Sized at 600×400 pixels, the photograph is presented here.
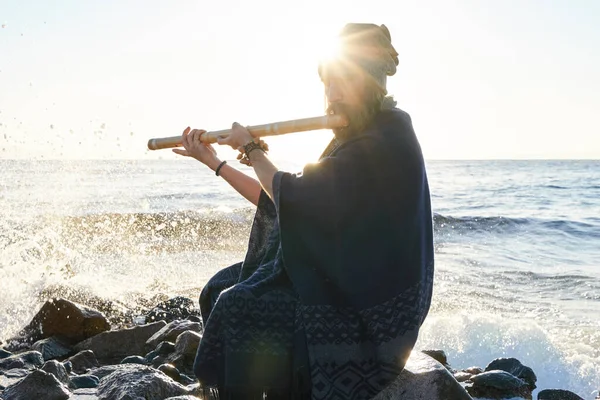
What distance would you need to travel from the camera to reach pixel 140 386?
3947 mm

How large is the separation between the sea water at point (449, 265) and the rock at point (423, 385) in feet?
10.9

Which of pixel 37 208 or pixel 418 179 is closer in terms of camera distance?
pixel 418 179

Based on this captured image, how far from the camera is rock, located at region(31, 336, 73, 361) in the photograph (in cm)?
629

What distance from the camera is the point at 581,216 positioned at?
2242 centimetres

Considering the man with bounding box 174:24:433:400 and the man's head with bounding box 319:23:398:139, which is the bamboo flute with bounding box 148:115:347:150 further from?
the man with bounding box 174:24:433:400

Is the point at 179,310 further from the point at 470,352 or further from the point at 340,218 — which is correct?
the point at 340,218

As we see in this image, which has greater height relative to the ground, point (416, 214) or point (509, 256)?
point (416, 214)

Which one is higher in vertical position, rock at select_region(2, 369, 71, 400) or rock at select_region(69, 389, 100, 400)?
rock at select_region(2, 369, 71, 400)

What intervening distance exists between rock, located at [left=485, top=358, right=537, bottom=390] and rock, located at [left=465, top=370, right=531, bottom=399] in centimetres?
47

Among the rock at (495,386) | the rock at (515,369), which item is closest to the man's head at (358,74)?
the rock at (495,386)

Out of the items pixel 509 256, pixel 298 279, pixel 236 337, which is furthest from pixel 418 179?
pixel 509 256

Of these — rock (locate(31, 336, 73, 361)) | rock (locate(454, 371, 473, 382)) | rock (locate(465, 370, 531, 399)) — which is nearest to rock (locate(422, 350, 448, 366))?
rock (locate(454, 371, 473, 382))

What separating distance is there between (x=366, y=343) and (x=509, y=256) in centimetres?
1228

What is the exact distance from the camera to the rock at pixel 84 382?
484 cm
